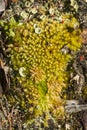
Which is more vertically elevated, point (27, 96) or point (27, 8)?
point (27, 8)

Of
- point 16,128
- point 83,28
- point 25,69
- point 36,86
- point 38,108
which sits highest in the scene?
point 83,28

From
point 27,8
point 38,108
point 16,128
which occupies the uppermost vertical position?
point 27,8

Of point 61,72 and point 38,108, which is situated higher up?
point 61,72

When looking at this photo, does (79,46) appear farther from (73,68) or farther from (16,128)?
(16,128)

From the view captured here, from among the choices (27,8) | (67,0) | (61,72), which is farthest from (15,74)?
(67,0)

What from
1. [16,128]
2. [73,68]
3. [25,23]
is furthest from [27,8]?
[16,128]

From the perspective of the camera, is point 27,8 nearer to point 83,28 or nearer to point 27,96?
point 83,28
